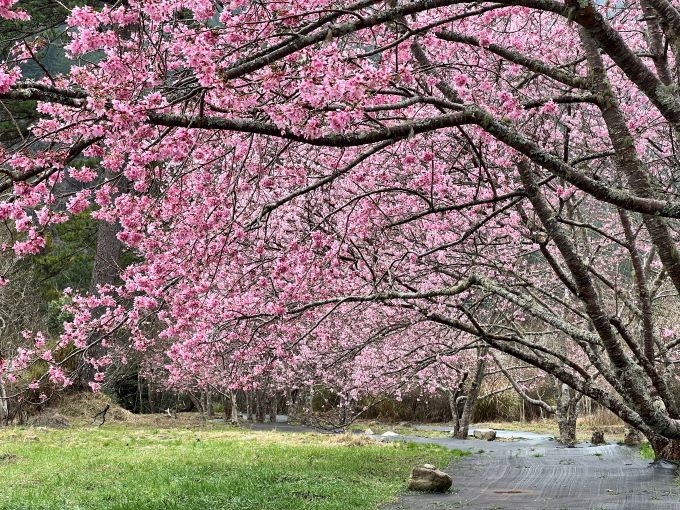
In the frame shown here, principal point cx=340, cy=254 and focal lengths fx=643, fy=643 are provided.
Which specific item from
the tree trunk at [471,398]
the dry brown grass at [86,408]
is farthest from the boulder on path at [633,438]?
the dry brown grass at [86,408]

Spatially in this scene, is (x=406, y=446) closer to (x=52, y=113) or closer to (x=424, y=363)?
(x=424, y=363)

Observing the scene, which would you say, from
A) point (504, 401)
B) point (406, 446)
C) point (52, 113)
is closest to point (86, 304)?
point (52, 113)

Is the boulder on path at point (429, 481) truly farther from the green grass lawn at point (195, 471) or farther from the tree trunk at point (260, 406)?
the tree trunk at point (260, 406)

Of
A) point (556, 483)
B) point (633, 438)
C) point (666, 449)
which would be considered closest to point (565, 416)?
point (633, 438)

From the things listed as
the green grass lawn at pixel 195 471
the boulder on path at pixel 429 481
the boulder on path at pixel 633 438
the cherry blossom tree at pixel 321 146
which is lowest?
the green grass lawn at pixel 195 471

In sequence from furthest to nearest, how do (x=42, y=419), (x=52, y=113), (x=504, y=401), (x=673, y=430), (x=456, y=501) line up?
(x=504, y=401) → (x=42, y=419) → (x=456, y=501) → (x=673, y=430) → (x=52, y=113)

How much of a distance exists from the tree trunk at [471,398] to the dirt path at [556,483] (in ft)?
11.7

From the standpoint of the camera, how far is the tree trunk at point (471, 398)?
58.1 ft

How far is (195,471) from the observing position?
9.66 metres

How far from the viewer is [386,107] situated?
188 inches

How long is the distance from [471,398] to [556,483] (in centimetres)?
903

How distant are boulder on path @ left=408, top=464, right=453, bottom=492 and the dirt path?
16 centimetres

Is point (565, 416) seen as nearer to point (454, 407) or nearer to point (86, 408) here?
point (454, 407)

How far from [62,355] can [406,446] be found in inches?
432
